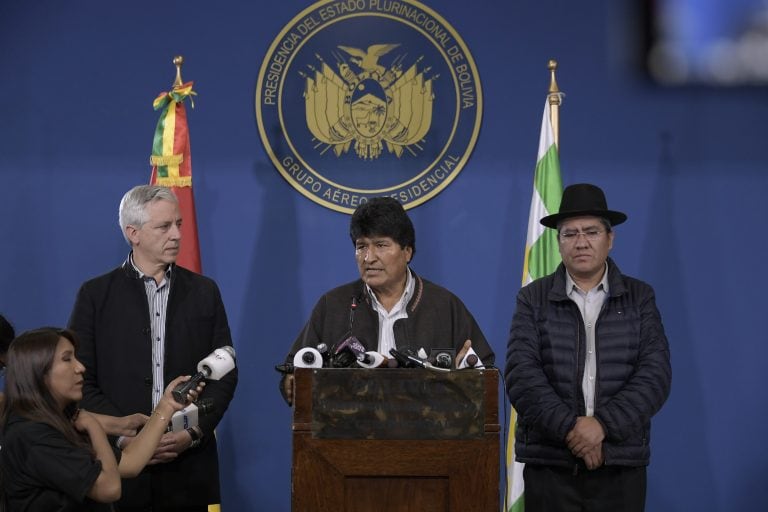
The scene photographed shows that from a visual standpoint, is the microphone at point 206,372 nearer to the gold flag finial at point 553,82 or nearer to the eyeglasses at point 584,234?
the eyeglasses at point 584,234

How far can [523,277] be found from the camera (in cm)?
411

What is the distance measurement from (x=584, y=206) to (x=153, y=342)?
1.38 m

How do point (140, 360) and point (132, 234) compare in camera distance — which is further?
point (132, 234)

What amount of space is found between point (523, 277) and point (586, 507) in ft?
4.58

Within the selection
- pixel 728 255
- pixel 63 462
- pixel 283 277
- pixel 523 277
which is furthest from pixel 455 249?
pixel 63 462

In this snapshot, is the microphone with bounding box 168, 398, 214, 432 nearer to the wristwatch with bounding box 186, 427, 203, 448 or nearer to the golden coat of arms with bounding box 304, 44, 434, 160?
the wristwatch with bounding box 186, 427, 203, 448

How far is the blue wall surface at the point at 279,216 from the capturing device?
14.3 ft

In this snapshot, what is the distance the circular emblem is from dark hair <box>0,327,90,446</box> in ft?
6.80

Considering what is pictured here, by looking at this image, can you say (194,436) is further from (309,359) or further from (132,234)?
(309,359)

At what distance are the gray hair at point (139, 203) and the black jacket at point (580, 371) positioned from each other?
1183mm

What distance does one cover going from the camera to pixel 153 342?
299 centimetres

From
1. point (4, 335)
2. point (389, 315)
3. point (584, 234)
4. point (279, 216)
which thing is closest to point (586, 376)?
point (584, 234)

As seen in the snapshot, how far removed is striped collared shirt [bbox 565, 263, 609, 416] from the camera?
2.89 m

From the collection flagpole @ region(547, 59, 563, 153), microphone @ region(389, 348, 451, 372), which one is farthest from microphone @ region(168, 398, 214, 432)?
flagpole @ region(547, 59, 563, 153)
